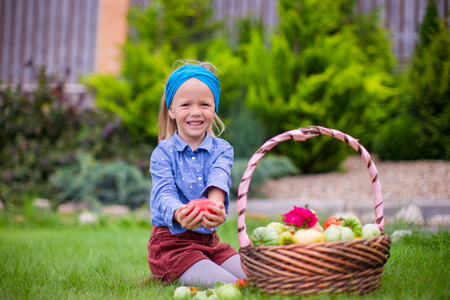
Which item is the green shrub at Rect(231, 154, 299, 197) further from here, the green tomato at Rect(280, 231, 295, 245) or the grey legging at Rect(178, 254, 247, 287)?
the green tomato at Rect(280, 231, 295, 245)

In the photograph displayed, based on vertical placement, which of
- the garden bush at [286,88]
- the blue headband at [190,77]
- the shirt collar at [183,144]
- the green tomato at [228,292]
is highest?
the garden bush at [286,88]

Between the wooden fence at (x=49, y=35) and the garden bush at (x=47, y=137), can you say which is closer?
the garden bush at (x=47, y=137)

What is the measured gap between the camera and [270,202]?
181 inches

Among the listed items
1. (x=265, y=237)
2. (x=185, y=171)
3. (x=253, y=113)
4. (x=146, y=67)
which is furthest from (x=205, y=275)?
(x=146, y=67)

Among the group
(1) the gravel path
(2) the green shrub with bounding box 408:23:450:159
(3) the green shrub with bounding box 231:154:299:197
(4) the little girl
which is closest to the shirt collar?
(4) the little girl

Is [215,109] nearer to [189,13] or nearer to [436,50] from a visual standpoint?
[436,50]

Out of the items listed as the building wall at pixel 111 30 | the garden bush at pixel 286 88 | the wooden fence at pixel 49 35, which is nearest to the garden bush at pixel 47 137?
the garden bush at pixel 286 88

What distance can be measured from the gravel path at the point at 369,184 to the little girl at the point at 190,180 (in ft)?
9.36

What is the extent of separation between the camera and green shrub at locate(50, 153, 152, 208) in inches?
200

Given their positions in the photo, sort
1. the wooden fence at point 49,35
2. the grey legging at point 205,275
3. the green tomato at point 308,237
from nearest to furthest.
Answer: the green tomato at point 308,237
the grey legging at point 205,275
the wooden fence at point 49,35

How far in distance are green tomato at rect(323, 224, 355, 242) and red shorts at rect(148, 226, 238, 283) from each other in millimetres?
652

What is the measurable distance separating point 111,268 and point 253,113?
13.6ft

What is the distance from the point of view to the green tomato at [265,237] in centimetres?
162

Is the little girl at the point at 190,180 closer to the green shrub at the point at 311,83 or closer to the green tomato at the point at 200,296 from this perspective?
the green tomato at the point at 200,296
